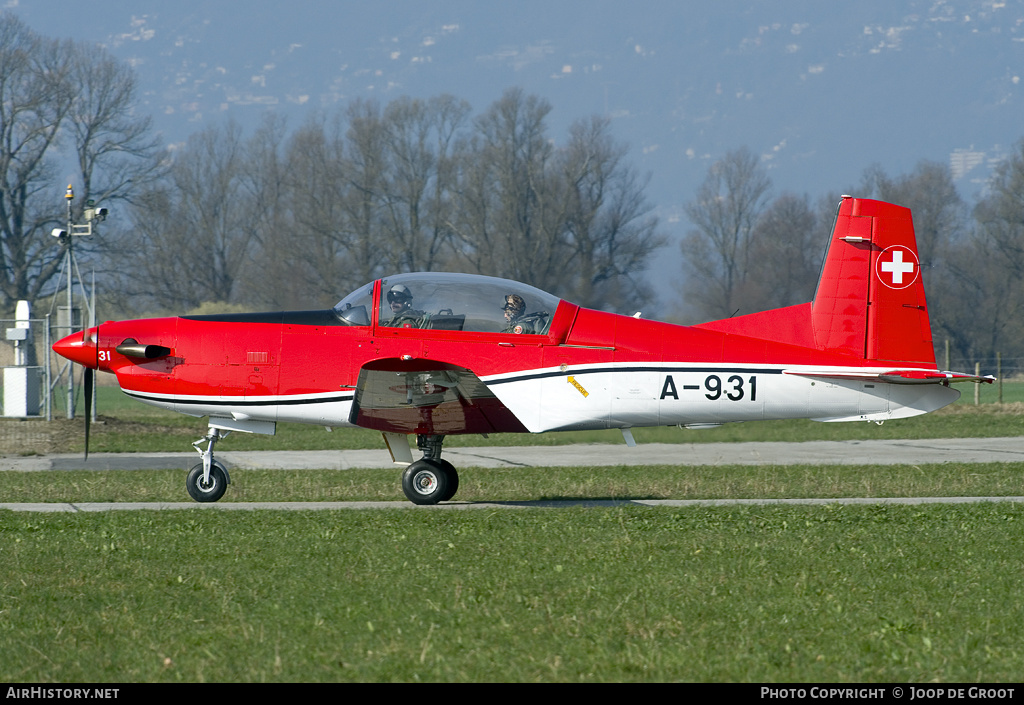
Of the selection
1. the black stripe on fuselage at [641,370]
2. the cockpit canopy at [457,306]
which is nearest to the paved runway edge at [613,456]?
the black stripe on fuselage at [641,370]

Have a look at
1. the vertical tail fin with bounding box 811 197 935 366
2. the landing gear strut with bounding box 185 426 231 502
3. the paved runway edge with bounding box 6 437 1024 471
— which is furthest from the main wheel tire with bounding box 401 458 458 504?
the paved runway edge with bounding box 6 437 1024 471

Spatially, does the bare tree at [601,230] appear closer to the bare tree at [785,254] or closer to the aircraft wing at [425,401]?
the bare tree at [785,254]

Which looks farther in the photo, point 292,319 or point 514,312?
point 292,319

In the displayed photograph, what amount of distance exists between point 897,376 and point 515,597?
6.27 meters

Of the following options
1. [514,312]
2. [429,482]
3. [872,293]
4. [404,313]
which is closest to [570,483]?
[429,482]

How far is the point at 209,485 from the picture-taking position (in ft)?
38.7

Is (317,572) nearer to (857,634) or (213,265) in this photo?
(857,634)

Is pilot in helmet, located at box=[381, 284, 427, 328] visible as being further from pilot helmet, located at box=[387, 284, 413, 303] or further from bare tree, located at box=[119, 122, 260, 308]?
bare tree, located at box=[119, 122, 260, 308]

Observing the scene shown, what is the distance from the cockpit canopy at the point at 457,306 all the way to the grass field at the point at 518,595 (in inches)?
80.3

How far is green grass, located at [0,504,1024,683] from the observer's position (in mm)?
5219

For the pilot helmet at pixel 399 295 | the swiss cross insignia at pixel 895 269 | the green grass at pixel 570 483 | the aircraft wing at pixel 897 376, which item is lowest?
the green grass at pixel 570 483

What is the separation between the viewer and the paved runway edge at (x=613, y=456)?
17.7m

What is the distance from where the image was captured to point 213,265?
218 ft

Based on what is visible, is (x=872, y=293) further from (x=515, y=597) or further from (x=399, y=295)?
(x=515, y=597)
